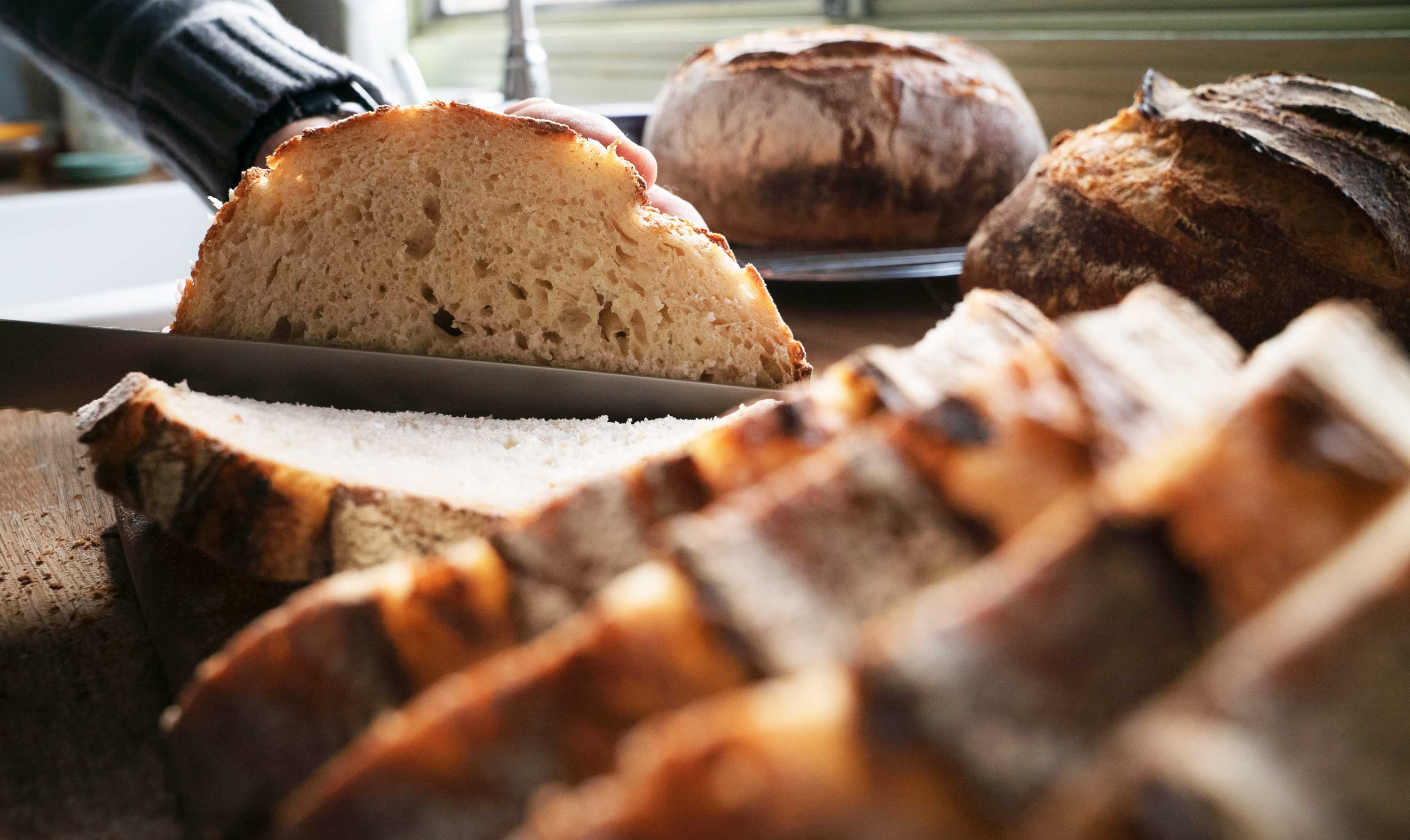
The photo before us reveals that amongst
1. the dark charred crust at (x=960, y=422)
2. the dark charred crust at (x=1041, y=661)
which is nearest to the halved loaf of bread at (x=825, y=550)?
the dark charred crust at (x=960, y=422)

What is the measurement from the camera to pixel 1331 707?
41cm

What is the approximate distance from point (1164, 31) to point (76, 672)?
303cm

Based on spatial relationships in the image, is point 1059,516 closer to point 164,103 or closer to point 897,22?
point 164,103

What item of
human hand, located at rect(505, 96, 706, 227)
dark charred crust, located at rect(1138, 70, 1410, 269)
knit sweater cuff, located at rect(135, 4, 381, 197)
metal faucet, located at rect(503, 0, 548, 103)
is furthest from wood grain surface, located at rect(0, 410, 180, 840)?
metal faucet, located at rect(503, 0, 548, 103)

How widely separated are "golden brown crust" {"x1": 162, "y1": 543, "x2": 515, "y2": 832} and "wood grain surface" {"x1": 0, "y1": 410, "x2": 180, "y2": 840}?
0.20 m

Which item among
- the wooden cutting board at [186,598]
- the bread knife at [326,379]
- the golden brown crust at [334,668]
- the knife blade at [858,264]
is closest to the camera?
the golden brown crust at [334,668]

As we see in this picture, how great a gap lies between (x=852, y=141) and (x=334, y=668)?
1948mm

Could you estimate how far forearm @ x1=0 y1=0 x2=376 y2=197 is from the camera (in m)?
2.46

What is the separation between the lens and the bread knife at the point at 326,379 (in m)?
1.38

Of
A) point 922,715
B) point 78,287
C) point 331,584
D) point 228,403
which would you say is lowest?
point 78,287

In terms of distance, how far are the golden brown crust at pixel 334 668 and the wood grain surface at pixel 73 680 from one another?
0.65 ft

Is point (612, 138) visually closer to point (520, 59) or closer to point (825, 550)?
point (825, 550)

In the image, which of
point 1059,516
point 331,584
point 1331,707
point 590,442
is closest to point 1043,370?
point 1059,516

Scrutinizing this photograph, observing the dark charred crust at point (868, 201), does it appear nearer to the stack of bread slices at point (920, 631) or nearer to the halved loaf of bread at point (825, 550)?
the stack of bread slices at point (920, 631)
